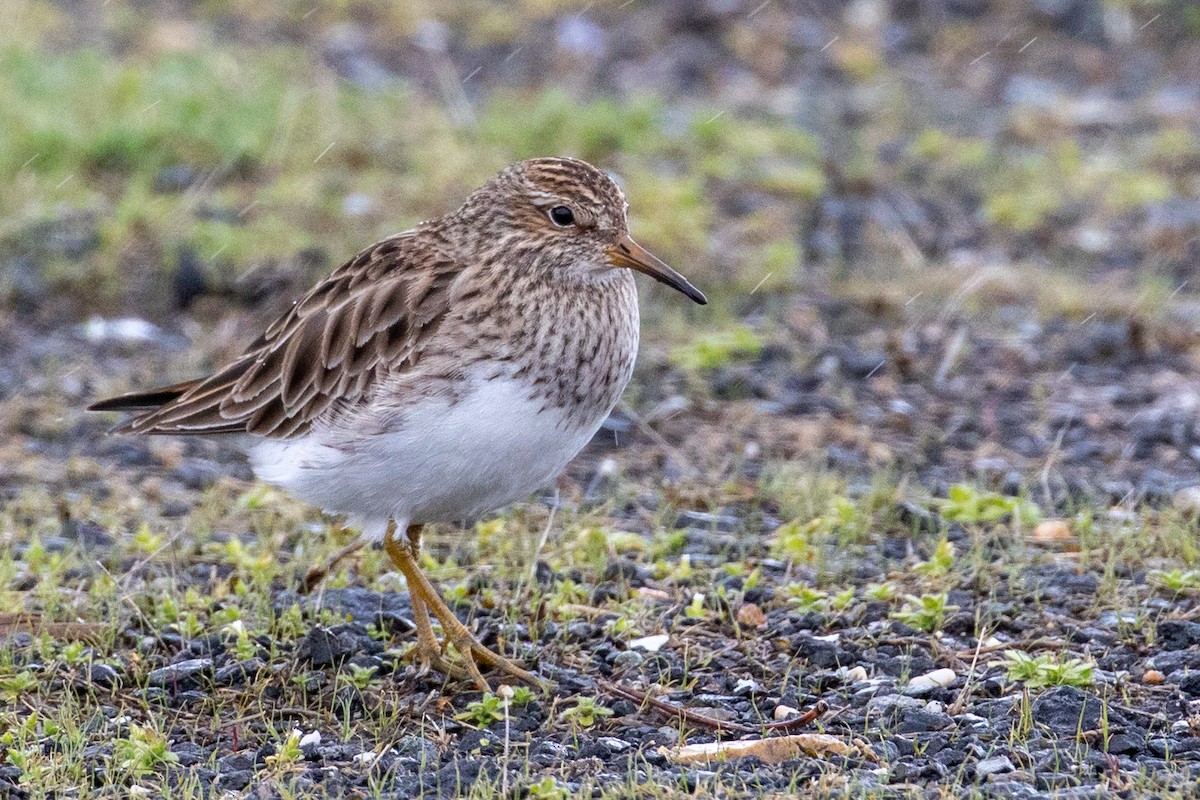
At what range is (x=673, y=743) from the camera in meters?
4.84

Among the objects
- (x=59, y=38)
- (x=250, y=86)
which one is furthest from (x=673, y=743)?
(x=59, y=38)

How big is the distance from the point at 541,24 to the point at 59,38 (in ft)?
12.4

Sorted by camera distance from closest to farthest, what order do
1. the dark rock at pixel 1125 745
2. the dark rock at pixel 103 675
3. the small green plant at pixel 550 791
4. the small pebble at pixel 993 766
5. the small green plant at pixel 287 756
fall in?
the small green plant at pixel 550 791 → the small pebble at pixel 993 766 → the dark rock at pixel 1125 745 → the small green plant at pixel 287 756 → the dark rock at pixel 103 675

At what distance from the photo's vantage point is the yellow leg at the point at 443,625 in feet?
17.4

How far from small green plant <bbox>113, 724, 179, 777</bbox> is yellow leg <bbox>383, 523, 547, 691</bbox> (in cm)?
98

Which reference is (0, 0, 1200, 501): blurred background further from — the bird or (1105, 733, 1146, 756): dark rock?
(1105, 733, 1146, 756): dark rock

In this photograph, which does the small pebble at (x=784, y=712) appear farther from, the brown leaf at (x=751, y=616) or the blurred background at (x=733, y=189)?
the blurred background at (x=733, y=189)

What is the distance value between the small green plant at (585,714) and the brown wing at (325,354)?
3.90 feet

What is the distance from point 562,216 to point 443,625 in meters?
1.38

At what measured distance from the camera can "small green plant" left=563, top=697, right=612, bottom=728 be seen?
4984 millimetres

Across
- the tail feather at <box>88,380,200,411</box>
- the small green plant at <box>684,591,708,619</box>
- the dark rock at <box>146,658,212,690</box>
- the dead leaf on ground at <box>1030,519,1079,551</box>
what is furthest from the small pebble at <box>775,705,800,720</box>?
the tail feather at <box>88,380,200,411</box>

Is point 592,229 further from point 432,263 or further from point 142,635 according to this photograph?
point 142,635

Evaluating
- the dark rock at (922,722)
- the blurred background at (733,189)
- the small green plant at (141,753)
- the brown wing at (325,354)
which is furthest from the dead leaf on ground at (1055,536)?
the small green plant at (141,753)

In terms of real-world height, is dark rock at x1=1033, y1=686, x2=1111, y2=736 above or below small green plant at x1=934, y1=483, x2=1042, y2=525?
above
